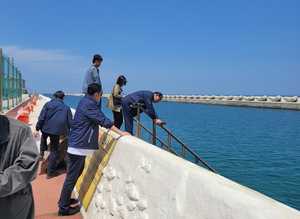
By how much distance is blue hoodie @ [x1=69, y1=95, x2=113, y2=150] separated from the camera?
493 centimetres

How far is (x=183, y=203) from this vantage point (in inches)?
116

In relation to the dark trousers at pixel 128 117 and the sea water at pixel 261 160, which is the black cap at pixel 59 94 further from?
the sea water at pixel 261 160

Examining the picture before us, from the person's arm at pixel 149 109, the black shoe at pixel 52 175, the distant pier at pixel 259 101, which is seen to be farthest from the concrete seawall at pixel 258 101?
the black shoe at pixel 52 175

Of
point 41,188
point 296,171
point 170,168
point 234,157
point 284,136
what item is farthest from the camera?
point 284,136

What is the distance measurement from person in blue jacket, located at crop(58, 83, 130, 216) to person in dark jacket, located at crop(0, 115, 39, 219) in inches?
94.6

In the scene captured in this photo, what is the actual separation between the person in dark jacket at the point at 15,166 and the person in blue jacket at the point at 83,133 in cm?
240

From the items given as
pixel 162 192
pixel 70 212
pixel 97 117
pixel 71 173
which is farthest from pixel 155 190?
pixel 70 212

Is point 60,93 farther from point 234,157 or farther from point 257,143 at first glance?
point 257,143

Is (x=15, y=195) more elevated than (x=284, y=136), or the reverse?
(x=15, y=195)

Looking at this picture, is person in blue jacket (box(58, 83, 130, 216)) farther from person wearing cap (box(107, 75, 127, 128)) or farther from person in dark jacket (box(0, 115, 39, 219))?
person wearing cap (box(107, 75, 127, 128))

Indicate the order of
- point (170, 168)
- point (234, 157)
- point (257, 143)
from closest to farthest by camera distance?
point (170, 168) → point (234, 157) → point (257, 143)

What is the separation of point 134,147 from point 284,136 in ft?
84.1

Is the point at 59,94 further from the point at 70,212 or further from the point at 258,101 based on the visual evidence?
the point at 258,101

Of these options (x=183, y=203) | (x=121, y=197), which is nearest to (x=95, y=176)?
(x=121, y=197)
